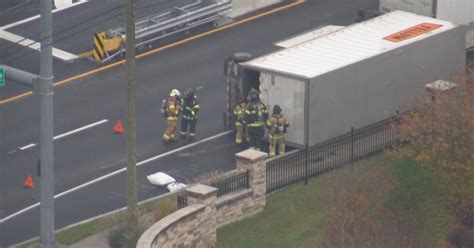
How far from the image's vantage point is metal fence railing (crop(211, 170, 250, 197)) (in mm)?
37188

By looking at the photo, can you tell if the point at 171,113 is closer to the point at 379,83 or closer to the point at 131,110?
the point at 379,83

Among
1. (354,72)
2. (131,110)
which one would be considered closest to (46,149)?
(131,110)

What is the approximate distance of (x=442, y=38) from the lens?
145ft

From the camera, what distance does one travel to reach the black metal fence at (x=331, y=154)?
3925 cm

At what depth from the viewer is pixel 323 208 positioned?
38031mm

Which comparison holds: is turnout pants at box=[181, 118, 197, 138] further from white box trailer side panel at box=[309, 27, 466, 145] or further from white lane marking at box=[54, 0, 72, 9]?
white lane marking at box=[54, 0, 72, 9]

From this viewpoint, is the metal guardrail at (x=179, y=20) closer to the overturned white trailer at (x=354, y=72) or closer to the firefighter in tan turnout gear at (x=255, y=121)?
the overturned white trailer at (x=354, y=72)

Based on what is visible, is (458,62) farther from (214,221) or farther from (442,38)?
(214,221)

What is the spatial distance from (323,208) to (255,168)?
1881mm

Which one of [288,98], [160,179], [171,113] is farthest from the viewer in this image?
[171,113]

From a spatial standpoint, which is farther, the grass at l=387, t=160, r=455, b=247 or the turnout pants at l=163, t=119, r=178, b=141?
the turnout pants at l=163, t=119, r=178, b=141

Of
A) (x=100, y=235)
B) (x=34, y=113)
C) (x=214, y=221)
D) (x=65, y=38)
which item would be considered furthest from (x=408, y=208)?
(x=65, y=38)

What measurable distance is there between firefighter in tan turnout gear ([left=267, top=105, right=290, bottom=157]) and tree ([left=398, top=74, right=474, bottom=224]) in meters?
3.83

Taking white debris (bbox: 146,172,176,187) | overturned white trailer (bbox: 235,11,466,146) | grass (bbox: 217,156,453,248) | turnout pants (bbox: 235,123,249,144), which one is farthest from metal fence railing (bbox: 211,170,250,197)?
turnout pants (bbox: 235,123,249,144)
